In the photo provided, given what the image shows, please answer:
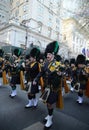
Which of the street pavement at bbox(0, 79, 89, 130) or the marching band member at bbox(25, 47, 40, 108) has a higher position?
the marching band member at bbox(25, 47, 40, 108)

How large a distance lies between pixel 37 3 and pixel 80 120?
42816 millimetres

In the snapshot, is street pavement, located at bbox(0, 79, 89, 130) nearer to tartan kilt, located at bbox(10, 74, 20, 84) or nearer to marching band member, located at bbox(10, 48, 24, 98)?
marching band member, located at bbox(10, 48, 24, 98)

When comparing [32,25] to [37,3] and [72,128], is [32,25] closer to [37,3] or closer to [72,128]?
[37,3]

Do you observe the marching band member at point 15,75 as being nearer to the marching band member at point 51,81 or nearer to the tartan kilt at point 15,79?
the tartan kilt at point 15,79

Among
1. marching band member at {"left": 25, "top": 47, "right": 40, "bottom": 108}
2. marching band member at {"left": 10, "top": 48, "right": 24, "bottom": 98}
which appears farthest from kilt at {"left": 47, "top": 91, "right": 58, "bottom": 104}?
marching band member at {"left": 10, "top": 48, "right": 24, "bottom": 98}

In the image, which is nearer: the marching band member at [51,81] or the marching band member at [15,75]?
the marching band member at [51,81]

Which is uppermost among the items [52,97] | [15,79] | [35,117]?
[15,79]

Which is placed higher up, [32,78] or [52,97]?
[32,78]

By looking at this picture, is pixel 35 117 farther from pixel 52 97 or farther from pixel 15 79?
pixel 15 79

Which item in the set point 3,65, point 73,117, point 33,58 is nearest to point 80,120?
point 73,117

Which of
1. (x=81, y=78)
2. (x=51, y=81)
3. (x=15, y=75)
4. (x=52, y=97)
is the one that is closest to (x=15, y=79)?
(x=15, y=75)

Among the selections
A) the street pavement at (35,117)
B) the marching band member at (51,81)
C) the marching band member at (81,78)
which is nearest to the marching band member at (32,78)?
the street pavement at (35,117)

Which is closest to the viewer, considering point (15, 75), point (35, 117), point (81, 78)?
point (35, 117)

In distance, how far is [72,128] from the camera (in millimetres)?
4801
